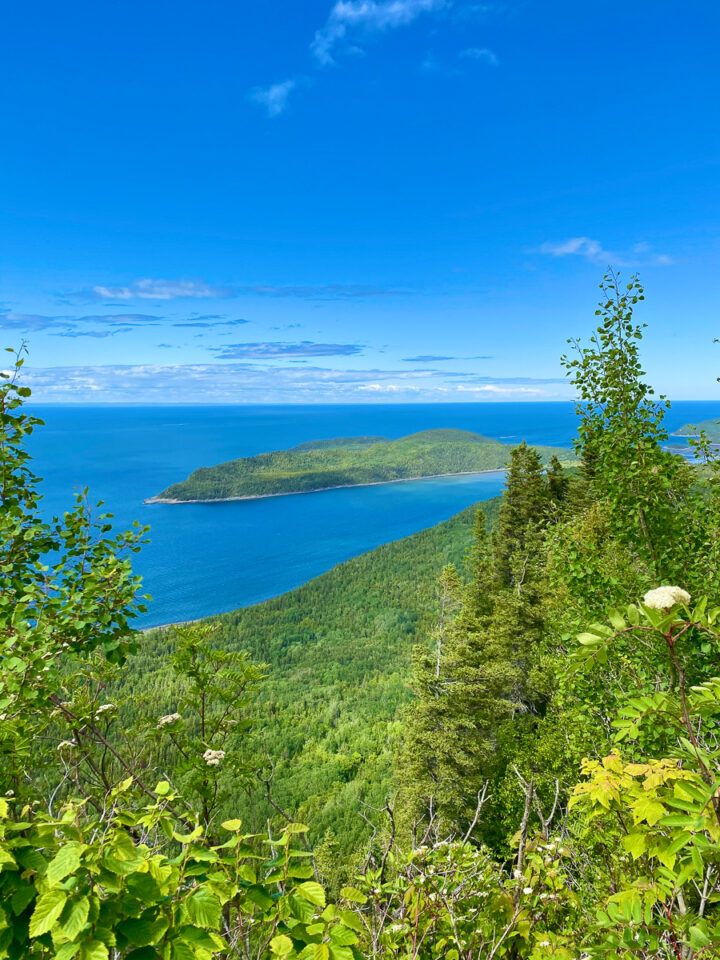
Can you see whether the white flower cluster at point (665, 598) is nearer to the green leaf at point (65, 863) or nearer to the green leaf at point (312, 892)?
the green leaf at point (312, 892)

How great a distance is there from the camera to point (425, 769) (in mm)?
14367

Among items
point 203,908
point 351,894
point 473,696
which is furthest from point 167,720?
point 473,696

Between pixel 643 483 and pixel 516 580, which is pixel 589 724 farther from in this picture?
pixel 516 580

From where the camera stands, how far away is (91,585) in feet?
12.9

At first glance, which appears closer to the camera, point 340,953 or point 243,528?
point 340,953

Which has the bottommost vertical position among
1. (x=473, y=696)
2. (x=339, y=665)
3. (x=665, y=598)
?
(x=339, y=665)

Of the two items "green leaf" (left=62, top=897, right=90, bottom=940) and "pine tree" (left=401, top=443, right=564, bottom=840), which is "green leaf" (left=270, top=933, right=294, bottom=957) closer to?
"green leaf" (left=62, top=897, right=90, bottom=940)

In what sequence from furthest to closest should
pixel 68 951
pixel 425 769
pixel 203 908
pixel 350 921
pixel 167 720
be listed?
1. pixel 425 769
2. pixel 167 720
3. pixel 350 921
4. pixel 203 908
5. pixel 68 951

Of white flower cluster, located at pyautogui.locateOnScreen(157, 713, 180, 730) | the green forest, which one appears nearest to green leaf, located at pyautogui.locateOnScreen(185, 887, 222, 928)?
the green forest

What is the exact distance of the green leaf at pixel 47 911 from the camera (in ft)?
4.14

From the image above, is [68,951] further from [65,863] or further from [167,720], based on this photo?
[167,720]

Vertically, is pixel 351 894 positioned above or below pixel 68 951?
below

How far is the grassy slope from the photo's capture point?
37250mm

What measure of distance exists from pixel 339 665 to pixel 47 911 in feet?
250
